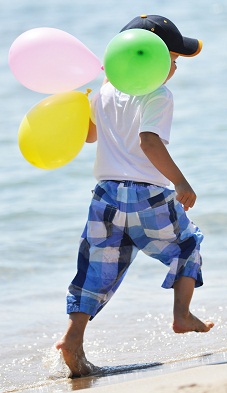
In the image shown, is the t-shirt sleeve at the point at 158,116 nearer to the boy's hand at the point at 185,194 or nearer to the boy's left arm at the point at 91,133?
the boy's hand at the point at 185,194

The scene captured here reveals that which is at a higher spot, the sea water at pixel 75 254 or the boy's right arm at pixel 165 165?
the boy's right arm at pixel 165 165

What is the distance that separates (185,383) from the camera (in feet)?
8.97

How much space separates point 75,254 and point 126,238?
2.10 metres

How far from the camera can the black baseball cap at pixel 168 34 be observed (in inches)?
138

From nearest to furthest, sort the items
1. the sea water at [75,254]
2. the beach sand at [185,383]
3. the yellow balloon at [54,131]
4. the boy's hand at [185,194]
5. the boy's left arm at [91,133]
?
the beach sand at [185,383] < the boy's hand at [185,194] < the yellow balloon at [54,131] < the boy's left arm at [91,133] < the sea water at [75,254]

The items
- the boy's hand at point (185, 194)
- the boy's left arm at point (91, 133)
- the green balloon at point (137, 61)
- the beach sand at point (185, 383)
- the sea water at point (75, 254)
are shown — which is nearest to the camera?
the beach sand at point (185, 383)

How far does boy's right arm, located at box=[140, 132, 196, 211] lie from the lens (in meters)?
3.34

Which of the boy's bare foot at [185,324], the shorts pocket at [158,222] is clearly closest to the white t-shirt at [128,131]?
the shorts pocket at [158,222]

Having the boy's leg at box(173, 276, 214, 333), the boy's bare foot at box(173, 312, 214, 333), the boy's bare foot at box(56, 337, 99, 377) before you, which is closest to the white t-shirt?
the boy's leg at box(173, 276, 214, 333)

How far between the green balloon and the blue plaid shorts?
1.38 feet

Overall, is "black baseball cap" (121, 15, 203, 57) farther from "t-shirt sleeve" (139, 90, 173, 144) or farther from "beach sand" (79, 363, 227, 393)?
"beach sand" (79, 363, 227, 393)

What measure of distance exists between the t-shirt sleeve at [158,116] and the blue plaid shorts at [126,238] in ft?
0.77

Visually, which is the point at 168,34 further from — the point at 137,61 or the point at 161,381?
the point at 161,381

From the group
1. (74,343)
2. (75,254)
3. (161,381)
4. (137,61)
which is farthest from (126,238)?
(75,254)
